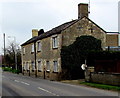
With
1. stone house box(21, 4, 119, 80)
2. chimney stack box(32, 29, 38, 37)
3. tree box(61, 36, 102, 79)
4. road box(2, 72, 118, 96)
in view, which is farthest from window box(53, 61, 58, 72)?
chimney stack box(32, 29, 38, 37)

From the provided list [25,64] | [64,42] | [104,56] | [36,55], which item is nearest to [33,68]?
[36,55]

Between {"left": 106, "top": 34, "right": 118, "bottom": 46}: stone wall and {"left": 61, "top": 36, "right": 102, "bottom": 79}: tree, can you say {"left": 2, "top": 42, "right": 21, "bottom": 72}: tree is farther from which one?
{"left": 61, "top": 36, "right": 102, "bottom": 79}: tree

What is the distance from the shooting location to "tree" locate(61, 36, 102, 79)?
28578mm

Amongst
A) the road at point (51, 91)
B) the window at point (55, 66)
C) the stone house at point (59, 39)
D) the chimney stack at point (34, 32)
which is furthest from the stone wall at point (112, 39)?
the road at point (51, 91)

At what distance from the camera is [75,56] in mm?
28625

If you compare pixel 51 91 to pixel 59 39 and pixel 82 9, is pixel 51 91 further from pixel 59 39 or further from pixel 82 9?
pixel 82 9

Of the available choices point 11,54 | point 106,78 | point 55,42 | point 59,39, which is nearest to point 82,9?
point 59,39

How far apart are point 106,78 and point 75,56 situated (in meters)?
8.10

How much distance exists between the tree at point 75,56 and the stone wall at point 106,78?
5342 millimetres

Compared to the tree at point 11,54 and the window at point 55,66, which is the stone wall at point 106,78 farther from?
the tree at point 11,54

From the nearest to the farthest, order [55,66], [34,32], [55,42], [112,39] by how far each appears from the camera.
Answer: [55,66]
[55,42]
[112,39]
[34,32]

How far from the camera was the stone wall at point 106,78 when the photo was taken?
19517 mm

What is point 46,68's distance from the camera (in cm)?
3375

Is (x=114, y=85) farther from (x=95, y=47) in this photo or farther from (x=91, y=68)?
(x=95, y=47)
